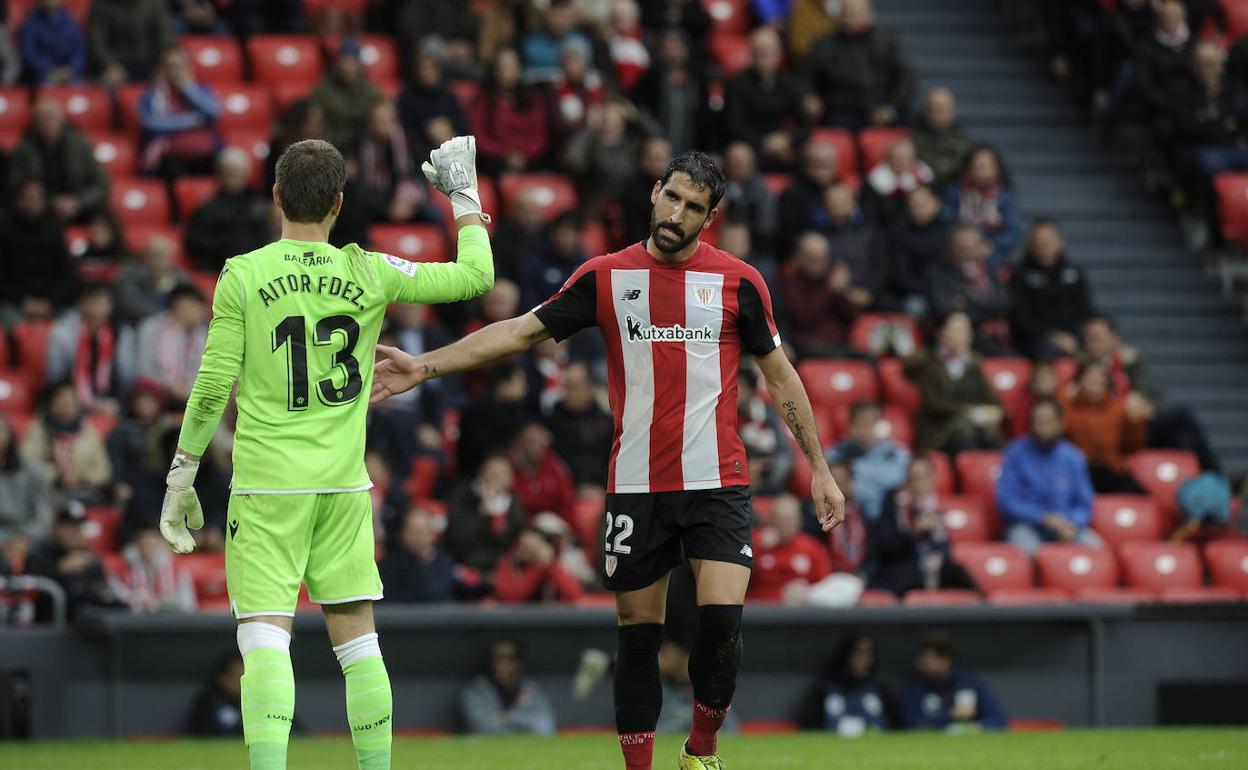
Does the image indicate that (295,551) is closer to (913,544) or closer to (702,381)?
(702,381)

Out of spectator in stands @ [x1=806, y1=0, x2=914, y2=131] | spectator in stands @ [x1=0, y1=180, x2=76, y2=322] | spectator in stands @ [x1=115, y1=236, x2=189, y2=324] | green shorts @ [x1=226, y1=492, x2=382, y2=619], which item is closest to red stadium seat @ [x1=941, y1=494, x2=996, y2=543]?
spectator in stands @ [x1=806, y1=0, x2=914, y2=131]

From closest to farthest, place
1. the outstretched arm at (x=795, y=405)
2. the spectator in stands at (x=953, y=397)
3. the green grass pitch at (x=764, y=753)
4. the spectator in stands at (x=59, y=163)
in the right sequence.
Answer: the outstretched arm at (x=795, y=405), the green grass pitch at (x=764, y=753), the spectator in stands at (x=953, y=397), the spectator in stands at (x=59, y=163)

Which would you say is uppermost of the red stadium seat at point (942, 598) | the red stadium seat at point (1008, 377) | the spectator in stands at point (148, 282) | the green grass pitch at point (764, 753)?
the spectator in stands at point (148, 282)

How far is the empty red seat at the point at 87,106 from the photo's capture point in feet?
55.9

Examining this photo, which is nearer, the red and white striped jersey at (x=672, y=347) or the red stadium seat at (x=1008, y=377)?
the red and white striped jersey at (x=672, y=347)

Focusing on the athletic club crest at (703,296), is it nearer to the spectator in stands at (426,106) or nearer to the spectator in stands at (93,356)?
the spectator in stands at (93,356)

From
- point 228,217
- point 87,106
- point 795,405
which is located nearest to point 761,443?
point 228,217

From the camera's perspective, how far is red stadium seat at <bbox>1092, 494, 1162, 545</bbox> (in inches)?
597

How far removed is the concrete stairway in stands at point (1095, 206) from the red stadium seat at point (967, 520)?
310 cm

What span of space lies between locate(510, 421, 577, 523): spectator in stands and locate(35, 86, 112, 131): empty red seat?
5.33m

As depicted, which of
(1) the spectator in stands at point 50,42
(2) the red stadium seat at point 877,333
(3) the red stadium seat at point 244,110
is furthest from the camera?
(3) the red stadium seat at point 244,110

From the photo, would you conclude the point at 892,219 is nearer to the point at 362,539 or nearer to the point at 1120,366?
the point at 1120,366

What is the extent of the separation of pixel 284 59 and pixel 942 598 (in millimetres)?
7902

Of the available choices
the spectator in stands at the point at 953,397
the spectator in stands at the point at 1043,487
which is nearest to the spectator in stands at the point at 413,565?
the spectator in stands at the point at 953,397
